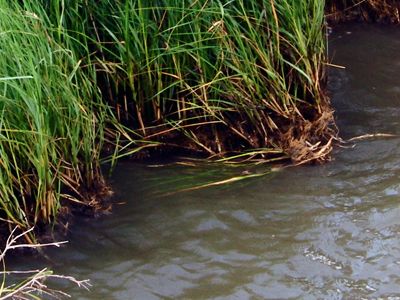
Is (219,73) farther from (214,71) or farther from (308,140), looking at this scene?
(308,140)

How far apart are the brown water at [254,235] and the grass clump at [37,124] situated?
28 cm

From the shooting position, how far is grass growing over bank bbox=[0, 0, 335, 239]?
423cm

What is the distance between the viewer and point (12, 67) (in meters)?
3.73

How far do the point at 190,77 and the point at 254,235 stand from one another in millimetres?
1069

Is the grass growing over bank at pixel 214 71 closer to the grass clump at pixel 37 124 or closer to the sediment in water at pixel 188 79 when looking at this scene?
the sediment in water at pixel 188 79

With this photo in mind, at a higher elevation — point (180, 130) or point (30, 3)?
point (30, 3)

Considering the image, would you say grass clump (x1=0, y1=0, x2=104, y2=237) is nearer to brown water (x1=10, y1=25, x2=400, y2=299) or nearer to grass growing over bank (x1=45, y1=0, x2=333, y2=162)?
brown water (x1=10, y1=25, x2=400, y2=299)

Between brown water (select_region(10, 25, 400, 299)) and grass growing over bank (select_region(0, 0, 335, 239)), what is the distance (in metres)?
0.20

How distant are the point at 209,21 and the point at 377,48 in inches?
83.5

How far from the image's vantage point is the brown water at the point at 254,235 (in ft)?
12.0

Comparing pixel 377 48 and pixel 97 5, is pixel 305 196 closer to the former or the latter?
pixel 97 5

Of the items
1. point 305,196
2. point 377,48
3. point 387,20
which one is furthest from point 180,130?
point 387,20

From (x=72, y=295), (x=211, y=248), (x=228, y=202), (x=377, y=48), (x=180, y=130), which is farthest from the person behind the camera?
(x=377, y=48)

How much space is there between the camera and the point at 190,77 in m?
4.63
